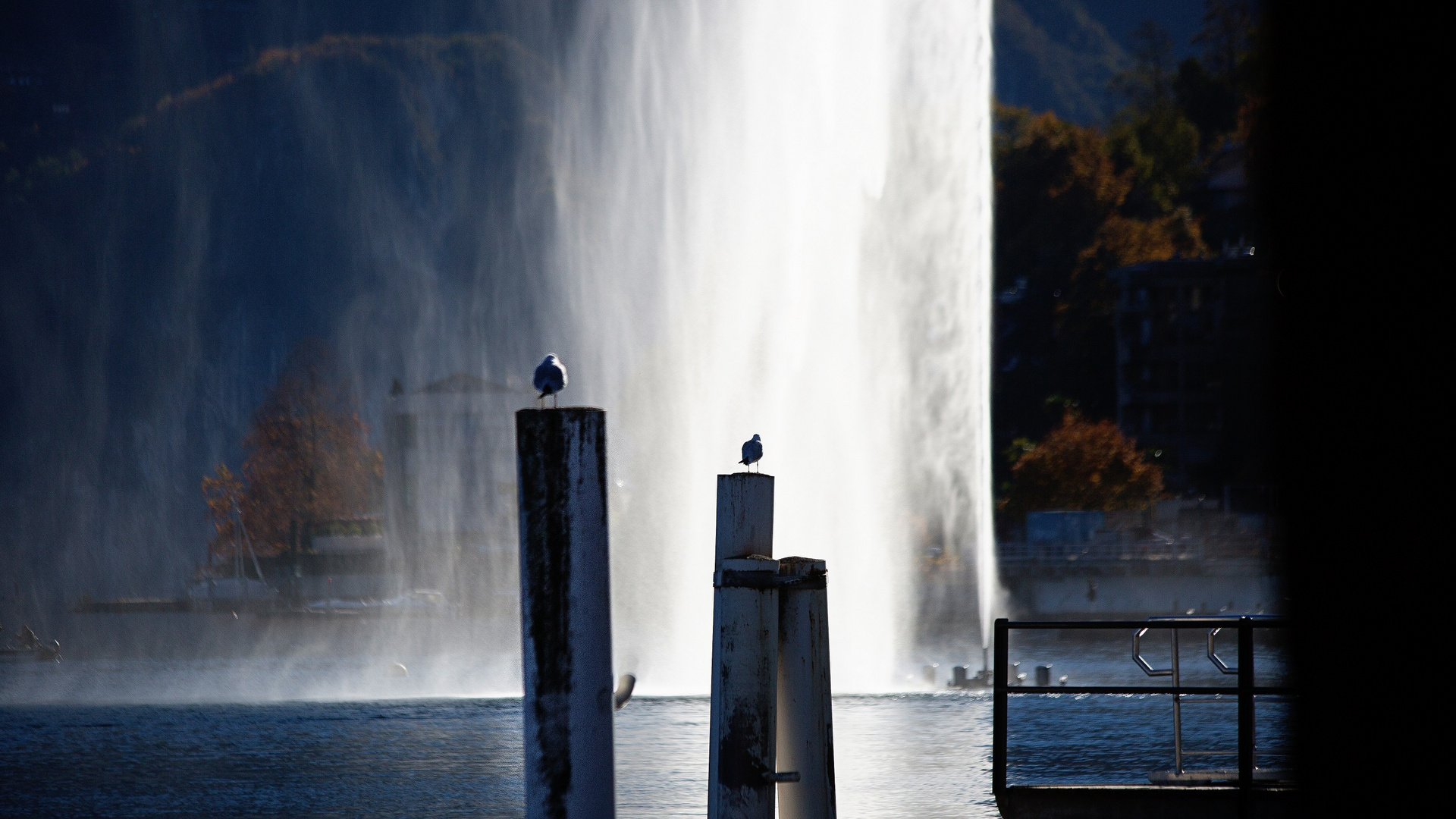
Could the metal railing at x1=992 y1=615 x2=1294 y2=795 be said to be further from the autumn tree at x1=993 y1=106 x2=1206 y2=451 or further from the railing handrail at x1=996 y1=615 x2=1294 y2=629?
the autumn tree at x1=993 y1=106 x2=1206 y2=451

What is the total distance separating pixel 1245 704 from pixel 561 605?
3184 millimetres

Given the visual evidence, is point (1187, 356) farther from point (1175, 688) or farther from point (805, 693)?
point (805, 693)

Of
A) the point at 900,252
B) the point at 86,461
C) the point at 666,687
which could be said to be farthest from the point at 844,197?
the point at 86,461

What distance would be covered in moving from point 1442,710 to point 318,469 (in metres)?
62.1

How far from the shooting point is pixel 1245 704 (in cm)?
556

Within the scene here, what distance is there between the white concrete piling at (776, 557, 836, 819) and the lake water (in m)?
2.83

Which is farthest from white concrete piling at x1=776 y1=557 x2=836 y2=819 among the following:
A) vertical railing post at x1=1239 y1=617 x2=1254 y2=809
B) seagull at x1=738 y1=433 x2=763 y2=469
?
vertical railing post at x1=1239 y1=617 x2=1254 y2=809

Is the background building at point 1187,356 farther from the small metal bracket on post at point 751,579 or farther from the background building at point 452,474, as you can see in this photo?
the small metal bracket on post at point 751,579

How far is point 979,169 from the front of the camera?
24.4 m

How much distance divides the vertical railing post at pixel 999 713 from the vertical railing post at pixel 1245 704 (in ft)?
2.97

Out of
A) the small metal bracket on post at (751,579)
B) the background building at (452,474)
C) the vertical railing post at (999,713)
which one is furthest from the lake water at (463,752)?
the background building at (452,474)

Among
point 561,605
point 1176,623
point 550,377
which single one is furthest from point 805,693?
point 1176,623

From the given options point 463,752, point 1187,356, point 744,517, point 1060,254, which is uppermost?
point 1060,254

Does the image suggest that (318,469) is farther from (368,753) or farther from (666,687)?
(368,753)
